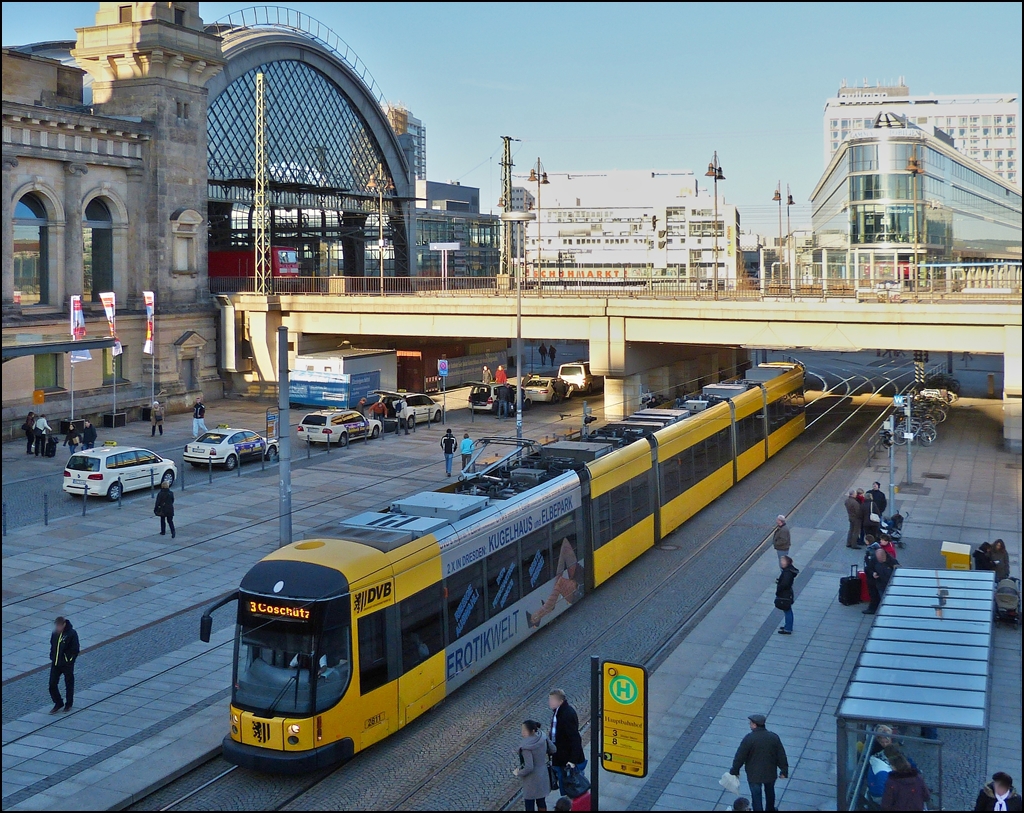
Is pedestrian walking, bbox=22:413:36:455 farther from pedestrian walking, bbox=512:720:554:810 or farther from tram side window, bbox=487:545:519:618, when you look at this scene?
pedestrian walking, bbox=512:720:554:810

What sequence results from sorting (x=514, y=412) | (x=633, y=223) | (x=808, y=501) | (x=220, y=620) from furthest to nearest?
1. (x=633, y=223)
2. (x=514, y=412)
3. (x=808, y=501)
4. (x=220, y=620)

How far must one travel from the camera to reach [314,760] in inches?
484

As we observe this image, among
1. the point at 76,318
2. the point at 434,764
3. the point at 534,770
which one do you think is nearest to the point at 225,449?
the point at 76,318

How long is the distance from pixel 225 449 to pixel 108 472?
5.17m

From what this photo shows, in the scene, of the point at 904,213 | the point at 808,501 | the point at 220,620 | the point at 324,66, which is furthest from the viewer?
the point at 904,213

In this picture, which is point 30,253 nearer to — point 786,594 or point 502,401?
A: point 502,401

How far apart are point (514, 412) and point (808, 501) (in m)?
20.2

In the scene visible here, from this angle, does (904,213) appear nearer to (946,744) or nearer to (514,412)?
(514,412)

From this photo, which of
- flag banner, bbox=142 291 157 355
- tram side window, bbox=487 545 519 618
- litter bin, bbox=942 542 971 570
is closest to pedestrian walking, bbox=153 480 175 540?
tram side window, bbox=487 545 519 618

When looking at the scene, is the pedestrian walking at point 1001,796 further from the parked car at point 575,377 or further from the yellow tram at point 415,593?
the parked car at point 575,377

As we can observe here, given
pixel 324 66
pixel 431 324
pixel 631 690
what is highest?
pixel 324 66

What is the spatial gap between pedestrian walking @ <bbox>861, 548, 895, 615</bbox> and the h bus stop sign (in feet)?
31.2

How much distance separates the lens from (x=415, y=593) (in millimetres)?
14070

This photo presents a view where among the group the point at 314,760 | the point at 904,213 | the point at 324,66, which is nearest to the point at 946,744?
the point at 314,760
